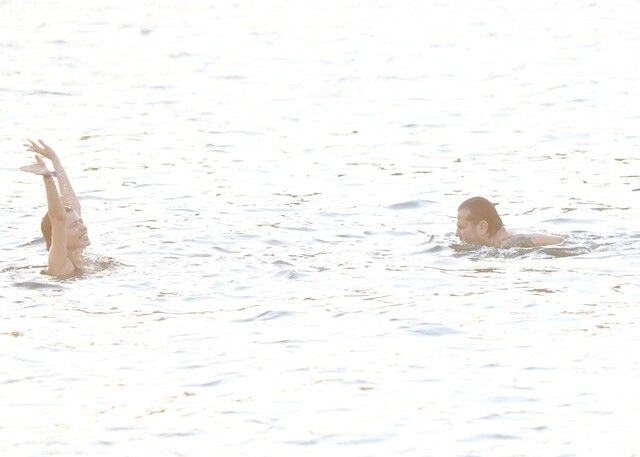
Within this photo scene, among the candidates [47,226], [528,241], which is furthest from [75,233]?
[528,241]

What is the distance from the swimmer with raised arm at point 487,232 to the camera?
55.8 ft

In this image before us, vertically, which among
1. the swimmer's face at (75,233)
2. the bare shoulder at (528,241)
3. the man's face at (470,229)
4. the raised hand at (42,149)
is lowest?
the bare shoulder at (528,241)

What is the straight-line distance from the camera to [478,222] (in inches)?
671

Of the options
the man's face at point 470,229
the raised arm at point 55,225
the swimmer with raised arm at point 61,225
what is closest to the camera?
the raised arm at point 55,225

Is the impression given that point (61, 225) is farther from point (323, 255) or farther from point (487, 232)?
point (487, 232)

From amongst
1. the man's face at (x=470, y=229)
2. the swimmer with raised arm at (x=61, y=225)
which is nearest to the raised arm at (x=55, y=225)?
the swimmer with raised arm at (x=61, y=225)

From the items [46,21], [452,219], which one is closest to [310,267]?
[452,219]

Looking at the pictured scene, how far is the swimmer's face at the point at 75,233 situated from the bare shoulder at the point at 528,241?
4657 mm

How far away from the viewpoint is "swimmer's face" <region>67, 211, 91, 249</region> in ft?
52.3

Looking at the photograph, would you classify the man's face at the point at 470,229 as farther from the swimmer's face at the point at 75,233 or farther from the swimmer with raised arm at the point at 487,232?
the swimmer's face at the point at 75,233

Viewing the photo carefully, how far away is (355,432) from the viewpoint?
10.8 metres

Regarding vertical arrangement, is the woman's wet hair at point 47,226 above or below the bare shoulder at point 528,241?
above

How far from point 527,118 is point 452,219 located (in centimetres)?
864

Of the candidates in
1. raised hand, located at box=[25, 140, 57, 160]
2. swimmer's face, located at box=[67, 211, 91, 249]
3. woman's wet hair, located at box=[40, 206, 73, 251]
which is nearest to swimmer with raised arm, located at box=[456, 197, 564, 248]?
swimmer's face, located at box=[67, 211, 91, 249]
